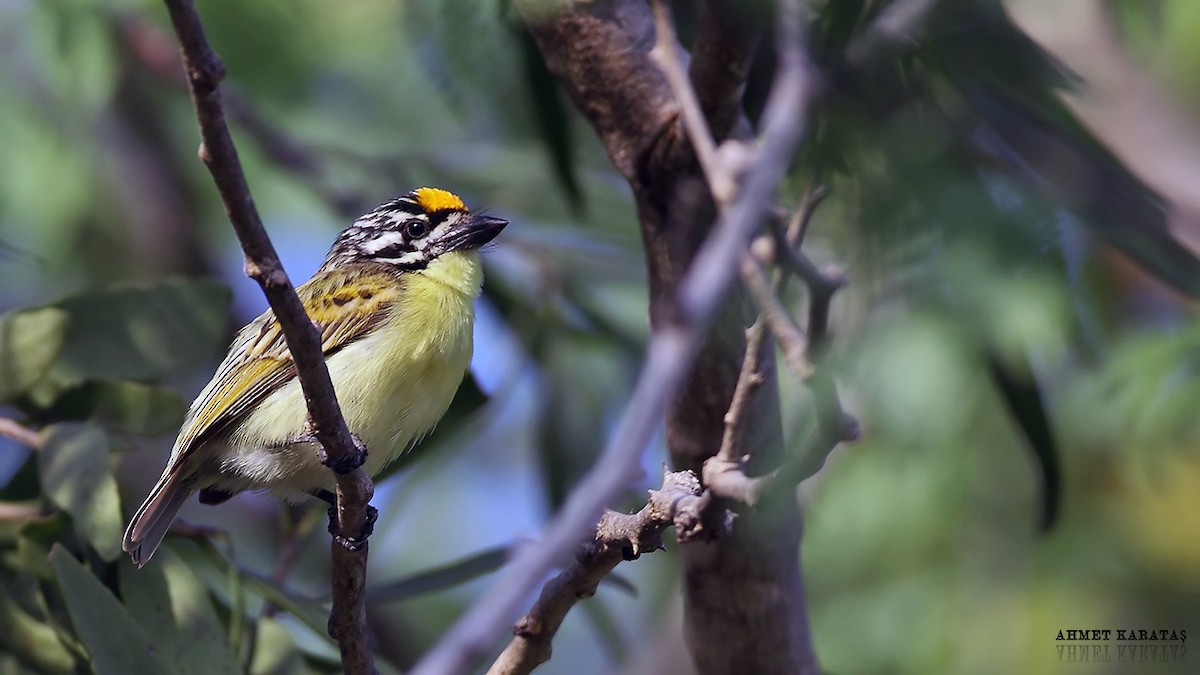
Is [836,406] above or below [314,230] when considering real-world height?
above

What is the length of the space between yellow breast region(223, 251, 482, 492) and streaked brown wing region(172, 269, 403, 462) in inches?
1.7

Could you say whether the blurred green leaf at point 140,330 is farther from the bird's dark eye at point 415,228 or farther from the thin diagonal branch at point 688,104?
the thin diagonal branch at point 688,104

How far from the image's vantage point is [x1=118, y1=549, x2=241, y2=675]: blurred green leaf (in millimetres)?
3246

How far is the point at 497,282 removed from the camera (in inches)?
196

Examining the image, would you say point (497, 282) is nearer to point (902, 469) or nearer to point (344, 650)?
point (902, 469)

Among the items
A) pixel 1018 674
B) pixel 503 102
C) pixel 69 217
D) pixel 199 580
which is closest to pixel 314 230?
pixel 69 217

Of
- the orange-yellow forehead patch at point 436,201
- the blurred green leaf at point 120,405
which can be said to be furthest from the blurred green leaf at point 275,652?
the orange-yellow forehead patch at point 436,201

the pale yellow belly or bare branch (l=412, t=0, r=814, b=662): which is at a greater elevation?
bare branch (l=412, t=0, r=814, b=662)

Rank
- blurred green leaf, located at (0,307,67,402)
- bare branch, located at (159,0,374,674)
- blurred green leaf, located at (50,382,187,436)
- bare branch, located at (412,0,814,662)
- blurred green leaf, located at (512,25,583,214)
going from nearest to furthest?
bare branch, located at (412,0,814,662), bare branch, located at (159,0,374,674), blurred green leaf, located at (0,307,67,402), blurred green leaf, located at (50,382,187,436), blurred green leaf, located at (512,25,583,214)

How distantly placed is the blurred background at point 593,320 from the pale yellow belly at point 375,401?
354 millimetres

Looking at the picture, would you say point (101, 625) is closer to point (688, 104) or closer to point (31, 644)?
point (31, 644)

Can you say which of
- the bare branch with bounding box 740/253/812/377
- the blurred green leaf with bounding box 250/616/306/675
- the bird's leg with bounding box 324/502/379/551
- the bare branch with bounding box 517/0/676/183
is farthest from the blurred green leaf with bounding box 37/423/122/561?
the bare branch with bounding box 740/253/812/377

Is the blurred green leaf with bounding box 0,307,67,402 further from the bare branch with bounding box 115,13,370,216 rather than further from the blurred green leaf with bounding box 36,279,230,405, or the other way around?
the bare branch with bounding box 115,13,370,216

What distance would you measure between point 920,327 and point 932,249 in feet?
2.14
